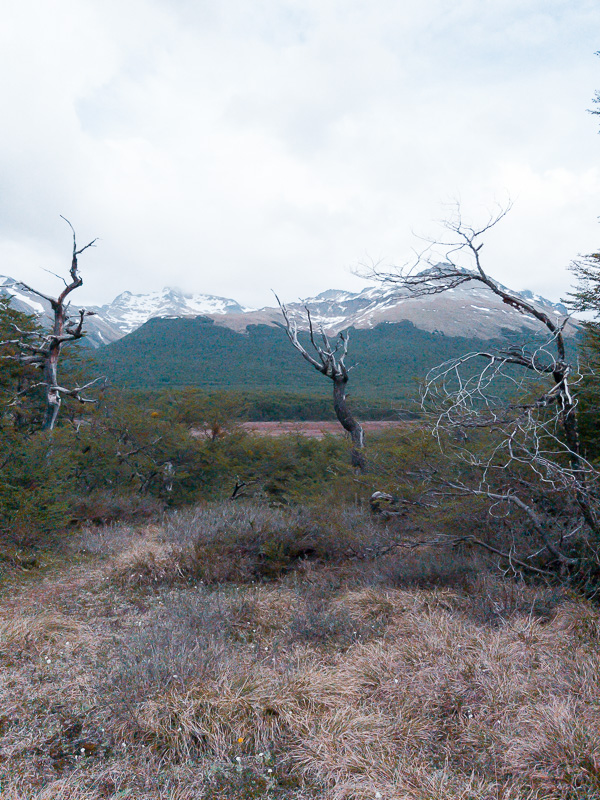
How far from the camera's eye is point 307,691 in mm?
3570

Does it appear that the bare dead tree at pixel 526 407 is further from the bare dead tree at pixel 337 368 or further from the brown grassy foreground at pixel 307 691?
the bare dead tree at pixel 337 368

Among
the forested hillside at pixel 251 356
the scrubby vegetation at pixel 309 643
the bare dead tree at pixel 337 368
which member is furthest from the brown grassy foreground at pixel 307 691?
the forested hillside at pixel 251 356

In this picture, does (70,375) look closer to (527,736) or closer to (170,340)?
(527,736)

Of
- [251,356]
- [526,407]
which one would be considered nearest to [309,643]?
[526,407]

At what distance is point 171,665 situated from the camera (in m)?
Answer: 3.68

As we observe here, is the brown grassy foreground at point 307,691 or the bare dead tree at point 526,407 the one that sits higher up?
the bare dead tree at point 526,407

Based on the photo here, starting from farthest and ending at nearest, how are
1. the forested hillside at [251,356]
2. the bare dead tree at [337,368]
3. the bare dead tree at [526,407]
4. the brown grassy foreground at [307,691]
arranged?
the forested hillside at [251,356]
the bare dead tree at [337,368]
the bare dead tree at [526,407]
the brown grassy foreground at [307,691]

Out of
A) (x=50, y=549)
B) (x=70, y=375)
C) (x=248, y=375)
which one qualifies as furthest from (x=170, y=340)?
(x=50, y=549)

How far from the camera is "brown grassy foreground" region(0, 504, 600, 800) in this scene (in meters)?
2.85

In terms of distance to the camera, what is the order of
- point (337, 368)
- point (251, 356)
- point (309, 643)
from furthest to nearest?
1. point (251, 356)
2. point (337, 368)
3. point (309, 643)

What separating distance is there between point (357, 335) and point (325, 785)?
79.7 meters

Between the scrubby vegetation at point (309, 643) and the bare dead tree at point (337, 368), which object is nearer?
the scrubby vegetation at point (309, 643)

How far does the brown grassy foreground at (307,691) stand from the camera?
9.34 ft

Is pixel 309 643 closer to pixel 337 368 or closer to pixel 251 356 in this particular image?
pixel 337 368
